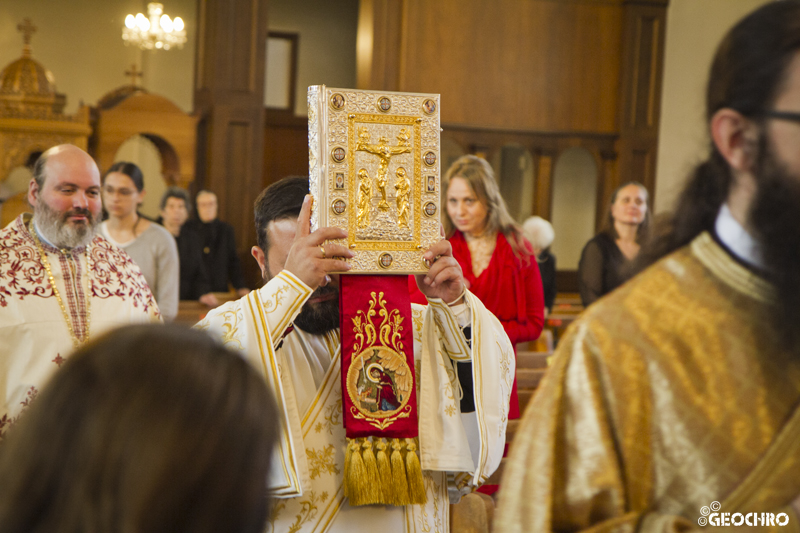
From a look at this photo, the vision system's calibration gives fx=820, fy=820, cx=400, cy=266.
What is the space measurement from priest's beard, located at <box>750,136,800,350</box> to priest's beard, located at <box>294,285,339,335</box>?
46.6 inches

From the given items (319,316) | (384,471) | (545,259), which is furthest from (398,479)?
(545,259)

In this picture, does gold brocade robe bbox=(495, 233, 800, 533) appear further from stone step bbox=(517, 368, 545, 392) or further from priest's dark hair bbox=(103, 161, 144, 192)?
priest's dark hair bbox=(103, 161, 144, 192)

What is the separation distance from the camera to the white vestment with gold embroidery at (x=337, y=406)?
6.05ft

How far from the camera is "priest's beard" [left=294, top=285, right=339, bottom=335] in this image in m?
2.06

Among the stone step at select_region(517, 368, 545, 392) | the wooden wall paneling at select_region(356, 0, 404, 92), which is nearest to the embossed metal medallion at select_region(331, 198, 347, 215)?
the stone step at select_region(517, 368, 545, 392)

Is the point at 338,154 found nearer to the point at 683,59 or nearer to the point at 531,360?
the point at 531,360

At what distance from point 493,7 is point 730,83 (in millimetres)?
9433

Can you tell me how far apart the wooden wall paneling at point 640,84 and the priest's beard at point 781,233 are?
32.1ft

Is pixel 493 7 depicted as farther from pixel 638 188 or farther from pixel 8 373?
pixel 8 373

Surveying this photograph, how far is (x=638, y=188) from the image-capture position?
16.3 ft

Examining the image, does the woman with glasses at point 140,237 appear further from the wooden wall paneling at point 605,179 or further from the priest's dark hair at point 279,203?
the wooden wall paneling at point 605,179

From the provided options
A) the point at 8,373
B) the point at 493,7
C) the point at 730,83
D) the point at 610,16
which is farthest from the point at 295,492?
the point at 610,16

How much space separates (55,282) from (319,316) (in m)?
1.38

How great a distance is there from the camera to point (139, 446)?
80cm
